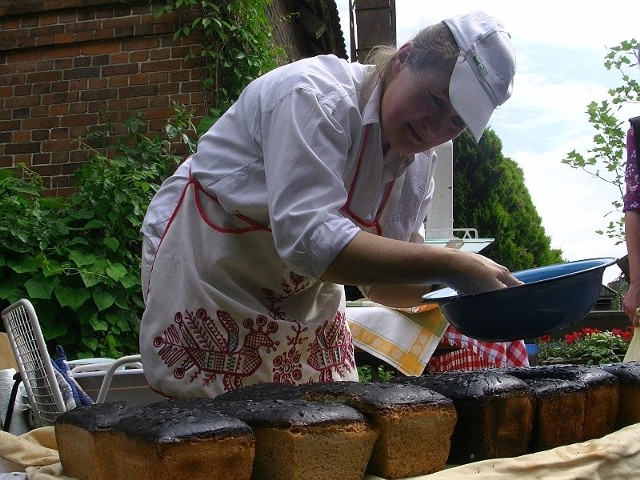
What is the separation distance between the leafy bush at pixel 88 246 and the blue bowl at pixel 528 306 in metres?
3.69

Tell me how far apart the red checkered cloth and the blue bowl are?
2.04 metres

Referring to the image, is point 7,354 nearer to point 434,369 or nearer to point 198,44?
point 434,369

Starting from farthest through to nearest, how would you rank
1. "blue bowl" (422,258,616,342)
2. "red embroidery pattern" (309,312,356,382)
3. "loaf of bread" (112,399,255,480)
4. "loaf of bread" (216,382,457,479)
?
"red embroidery pattern" (309,312,356,382) < "blue bowl" (422,258,616,342) < "loaf of bread" (216,382,457,479) < "loaf of bread" (112,399,255,480)

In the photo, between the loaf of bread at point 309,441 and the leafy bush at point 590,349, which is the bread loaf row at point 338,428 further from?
the leafy bush at point 590,349

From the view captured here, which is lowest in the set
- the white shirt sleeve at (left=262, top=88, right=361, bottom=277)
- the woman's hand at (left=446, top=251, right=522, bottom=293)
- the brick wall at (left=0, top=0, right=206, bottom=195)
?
the woman's hand at (left=446, top=251, right=522, bottom=293)

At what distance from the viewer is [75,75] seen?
19.2ft

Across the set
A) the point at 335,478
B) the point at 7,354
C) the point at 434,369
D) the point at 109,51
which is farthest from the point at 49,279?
the point at 335,478

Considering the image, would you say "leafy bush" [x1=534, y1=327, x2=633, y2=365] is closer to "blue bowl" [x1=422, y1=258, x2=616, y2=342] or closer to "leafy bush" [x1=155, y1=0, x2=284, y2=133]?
"leafy bush" [x1=155, y1=0, x2=284, y2=133]

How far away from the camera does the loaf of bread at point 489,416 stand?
1198mm

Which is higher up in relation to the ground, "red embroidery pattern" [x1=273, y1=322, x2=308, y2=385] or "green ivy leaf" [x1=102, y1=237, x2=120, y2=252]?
"green ivy leaf" [x1=102, y1=237, x2=120, y2=252]

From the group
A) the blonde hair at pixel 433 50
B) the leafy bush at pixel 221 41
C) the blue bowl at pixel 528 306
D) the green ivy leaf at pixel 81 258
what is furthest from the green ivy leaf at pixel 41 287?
the blue bowl at pixel 528 306

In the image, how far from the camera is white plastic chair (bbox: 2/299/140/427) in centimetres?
259

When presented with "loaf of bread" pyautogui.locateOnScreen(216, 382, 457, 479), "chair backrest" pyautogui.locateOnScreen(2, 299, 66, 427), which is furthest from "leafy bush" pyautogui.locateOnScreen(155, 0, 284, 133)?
"loaf of bread" pyautogui.locateOnScreen(216, 382, 457, 479)

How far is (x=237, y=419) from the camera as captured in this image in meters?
1.04
